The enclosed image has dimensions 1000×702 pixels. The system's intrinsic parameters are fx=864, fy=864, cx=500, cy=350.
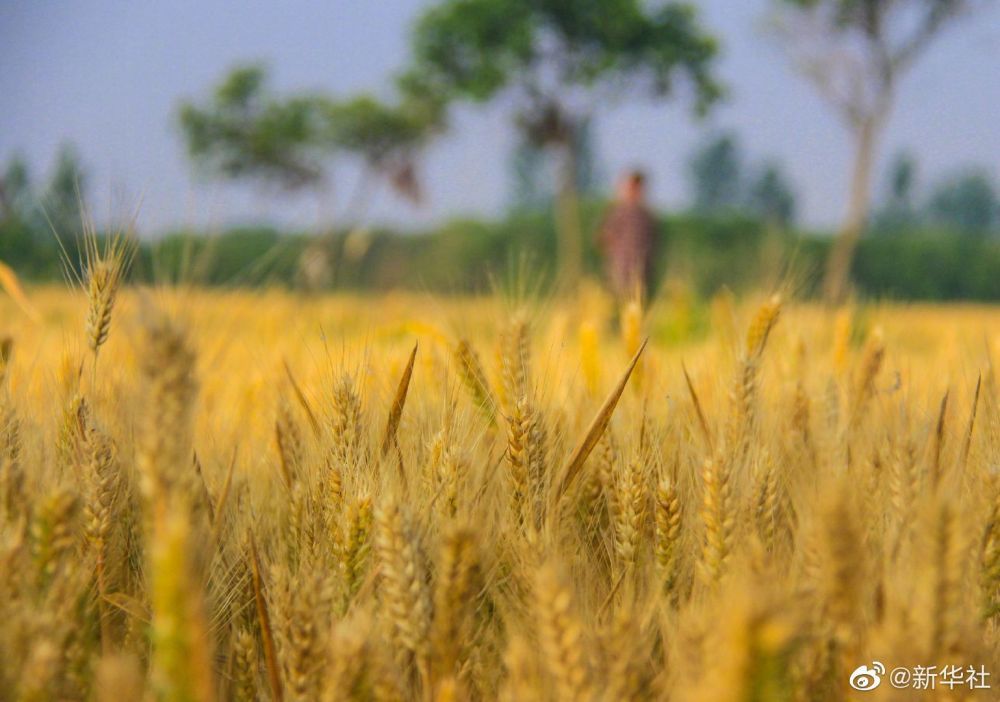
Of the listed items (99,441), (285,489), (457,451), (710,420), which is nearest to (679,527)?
(457,451)

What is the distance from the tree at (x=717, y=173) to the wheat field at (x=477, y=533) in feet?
245

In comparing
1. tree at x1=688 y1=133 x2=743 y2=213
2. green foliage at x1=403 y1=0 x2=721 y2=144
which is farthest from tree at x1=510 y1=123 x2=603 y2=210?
green foliage at x1=403 y1=0 x2=721 y2=144

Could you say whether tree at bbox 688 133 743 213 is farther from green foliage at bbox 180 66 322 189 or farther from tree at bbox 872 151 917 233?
green foliage at bbox 180 66 322 189

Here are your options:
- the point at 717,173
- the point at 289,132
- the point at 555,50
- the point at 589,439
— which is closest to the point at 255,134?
the point at 289,132

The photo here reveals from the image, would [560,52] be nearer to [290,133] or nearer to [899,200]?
[290,133]

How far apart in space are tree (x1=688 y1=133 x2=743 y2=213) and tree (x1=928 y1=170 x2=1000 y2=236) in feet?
57.6

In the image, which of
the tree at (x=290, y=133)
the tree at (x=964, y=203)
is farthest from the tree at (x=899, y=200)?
the tree at (x=290, y=133)

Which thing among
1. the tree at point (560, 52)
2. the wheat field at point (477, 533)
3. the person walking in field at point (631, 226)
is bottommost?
the wheat field at point (477, 533)

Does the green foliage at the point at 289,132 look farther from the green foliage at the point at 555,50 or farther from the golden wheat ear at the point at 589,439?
the golden wheat ear at the point at 589,439

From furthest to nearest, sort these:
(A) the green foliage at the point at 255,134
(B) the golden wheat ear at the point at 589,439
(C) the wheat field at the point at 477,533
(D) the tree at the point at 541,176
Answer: (D) the tree at the point at 541,176 < (A) the green foliage at the point at 255,134 < (B) the golden wheat ear at the point at 589,439 < (C) the wheat field at the point at 477,533

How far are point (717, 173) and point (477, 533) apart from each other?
77.9 metres

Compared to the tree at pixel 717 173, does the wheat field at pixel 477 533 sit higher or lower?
lower

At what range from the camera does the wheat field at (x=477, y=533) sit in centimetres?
64

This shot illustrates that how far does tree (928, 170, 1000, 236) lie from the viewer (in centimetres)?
6800
